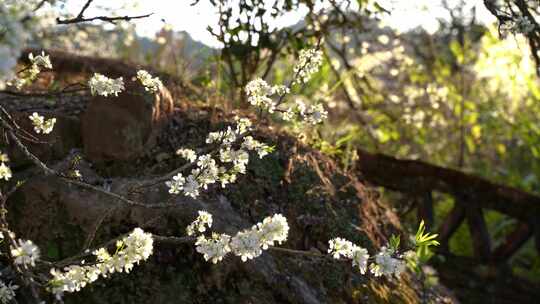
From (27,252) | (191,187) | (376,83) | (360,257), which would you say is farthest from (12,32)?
(376,83)

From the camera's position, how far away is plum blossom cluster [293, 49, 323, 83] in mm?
3039

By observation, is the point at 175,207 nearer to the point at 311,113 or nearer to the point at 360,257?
the point at 311,113

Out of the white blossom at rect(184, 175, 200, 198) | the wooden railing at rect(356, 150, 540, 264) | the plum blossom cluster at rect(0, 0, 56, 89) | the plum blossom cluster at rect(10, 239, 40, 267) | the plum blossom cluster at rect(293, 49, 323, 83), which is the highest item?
the plum blossom cluster at rect(0, 0, 56, 89)

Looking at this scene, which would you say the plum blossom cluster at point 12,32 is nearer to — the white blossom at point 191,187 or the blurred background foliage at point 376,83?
the white blossom at point 191,187

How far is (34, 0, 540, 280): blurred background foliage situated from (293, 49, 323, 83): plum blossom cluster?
61.5 inches

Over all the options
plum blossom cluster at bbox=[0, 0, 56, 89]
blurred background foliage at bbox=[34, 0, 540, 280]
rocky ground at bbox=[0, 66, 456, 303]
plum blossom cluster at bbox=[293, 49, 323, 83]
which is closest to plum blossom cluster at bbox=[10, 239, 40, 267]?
plum blossom cluster at bbox=[0, 0, 56, 89]

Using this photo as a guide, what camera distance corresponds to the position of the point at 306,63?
10.2 ft

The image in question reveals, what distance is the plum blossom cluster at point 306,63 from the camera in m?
3.04

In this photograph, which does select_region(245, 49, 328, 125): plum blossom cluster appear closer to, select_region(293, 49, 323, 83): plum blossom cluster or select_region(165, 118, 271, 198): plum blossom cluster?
select_region(293, 49, 323, 83): plum blossom cluster

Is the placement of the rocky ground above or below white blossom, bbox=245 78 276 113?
below

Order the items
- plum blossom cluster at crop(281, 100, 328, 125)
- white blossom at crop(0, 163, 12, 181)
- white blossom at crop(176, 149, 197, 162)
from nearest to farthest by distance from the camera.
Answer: white blossom at crop(0, 163, 12, 181), plum blossom cluster at crop(281, 100, 328, 125), white blossom at crop(176, 149, 197, 162)

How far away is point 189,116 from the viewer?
16.1 ft

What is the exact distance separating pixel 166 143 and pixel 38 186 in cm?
93

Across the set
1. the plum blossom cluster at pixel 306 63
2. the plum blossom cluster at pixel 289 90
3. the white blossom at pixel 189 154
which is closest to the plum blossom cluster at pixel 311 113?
the plum blossom cluster at pixel 289 90
